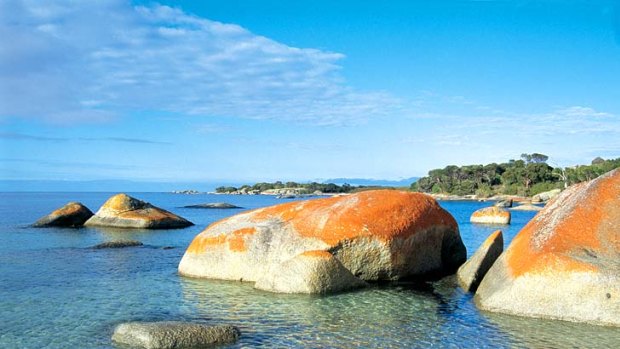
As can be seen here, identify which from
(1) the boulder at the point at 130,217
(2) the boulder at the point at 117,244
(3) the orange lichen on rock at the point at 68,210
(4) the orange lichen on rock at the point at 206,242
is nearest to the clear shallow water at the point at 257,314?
(4) the orange lichen on rock at the point at 206,242

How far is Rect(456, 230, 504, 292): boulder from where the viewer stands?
16672 millimetres

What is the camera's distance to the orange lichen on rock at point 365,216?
17406mm

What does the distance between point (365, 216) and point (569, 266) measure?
6.62m

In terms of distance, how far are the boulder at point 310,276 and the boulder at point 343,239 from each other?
0.19 feet

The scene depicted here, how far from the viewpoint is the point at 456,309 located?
14297 millimetres

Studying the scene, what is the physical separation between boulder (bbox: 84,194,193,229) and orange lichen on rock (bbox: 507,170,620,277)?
31.8 meters

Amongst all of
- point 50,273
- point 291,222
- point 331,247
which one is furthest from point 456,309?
point 50,273

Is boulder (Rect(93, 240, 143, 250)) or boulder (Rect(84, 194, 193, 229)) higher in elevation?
boulder (Rect(84, 194, 193, 229))

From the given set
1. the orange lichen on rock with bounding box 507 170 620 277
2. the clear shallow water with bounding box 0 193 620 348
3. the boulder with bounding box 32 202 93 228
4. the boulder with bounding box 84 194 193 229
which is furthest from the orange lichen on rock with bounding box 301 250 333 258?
the boulder with bounding box 32 202 93 228

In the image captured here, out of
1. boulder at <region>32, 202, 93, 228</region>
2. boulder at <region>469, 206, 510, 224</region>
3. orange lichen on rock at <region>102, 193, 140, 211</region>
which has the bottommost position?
boulder at <region>469, 206, 510, 224</region>

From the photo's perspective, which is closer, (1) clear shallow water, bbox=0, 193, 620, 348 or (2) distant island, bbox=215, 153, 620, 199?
(1) clear shallow water, bbox=0, 193, 620, 348

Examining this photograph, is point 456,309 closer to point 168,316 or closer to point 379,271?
point 379,271

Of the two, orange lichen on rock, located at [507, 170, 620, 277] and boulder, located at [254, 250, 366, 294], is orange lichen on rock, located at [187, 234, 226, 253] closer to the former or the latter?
boulder, located at [254, 250, 366, 294]

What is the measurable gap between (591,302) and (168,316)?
A: 10.1 metres
